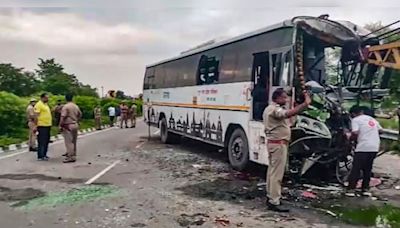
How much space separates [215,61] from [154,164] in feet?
10.3

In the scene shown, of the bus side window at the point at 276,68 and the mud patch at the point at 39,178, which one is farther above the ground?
the bus side window at the point at 276,68

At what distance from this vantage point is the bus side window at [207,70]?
12867mm

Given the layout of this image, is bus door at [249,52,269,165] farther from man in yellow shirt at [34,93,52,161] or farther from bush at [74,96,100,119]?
bush at [74,96,100,119]

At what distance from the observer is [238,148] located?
11.0 m

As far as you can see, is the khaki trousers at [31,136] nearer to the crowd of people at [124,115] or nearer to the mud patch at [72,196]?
the mud patch at [72,196]

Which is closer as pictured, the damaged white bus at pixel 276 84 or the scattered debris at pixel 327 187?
the damaged white bus at pixel 276 84

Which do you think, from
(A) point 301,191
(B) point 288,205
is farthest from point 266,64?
(B) point 288,205

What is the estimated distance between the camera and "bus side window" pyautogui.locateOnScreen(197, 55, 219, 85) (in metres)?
12.9

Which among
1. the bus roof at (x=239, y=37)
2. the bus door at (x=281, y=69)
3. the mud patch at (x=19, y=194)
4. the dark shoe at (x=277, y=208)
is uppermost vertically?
the bus roof at (x=239, y=37)

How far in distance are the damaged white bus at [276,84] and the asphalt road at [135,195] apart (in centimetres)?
93

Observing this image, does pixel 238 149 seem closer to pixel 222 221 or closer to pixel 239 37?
pixel 239 37

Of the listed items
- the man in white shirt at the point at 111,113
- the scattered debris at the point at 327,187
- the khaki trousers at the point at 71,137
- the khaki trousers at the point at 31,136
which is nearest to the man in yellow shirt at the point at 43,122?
the khaki trousers at the point at 71,137

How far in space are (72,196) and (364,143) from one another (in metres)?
5.05

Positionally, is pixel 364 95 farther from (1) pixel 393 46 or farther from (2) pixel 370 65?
(1) pixel 393 46
